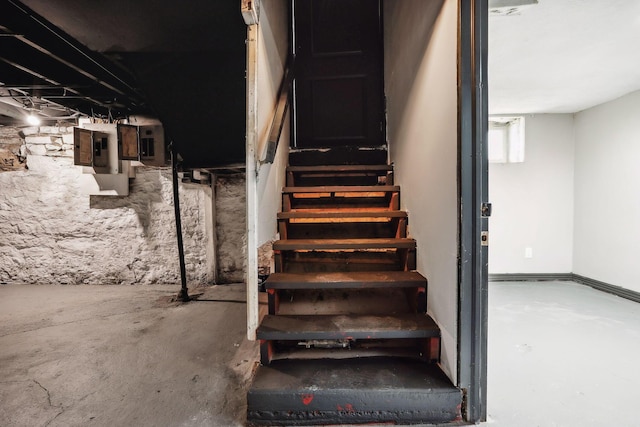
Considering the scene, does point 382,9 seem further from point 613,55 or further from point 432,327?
point 432,327

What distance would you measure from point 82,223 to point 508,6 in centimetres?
515

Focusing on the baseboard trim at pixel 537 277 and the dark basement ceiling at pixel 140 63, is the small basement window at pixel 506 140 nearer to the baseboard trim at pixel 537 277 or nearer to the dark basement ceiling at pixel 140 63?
the baseboard trim at pixel 537 277

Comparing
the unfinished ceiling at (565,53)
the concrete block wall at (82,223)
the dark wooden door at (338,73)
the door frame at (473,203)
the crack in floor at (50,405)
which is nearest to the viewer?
the door frame at (473,203)

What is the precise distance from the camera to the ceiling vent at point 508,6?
1567 millimetres

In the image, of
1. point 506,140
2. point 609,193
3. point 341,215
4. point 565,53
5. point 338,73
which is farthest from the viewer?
point 506,140

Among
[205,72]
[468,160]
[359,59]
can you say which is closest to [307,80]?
[359,59]

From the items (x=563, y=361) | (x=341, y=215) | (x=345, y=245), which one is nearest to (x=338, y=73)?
(x=341, y=215)

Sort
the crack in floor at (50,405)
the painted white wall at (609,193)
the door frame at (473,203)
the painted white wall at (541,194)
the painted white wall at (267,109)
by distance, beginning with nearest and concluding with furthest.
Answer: the door frame at (473,203) < the crack in floor at (50,405) < the painted white wall at (267,109) < the painted white wall at (609,193) < the painted white wall at (541,194)

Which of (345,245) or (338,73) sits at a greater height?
(338,73)

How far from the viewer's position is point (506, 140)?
11.9ft

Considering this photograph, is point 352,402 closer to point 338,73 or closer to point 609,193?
point 338,73

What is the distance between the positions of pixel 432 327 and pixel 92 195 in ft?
14.8

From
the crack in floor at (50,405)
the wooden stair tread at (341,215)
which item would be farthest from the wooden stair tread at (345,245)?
the crack in floor at (50,405)

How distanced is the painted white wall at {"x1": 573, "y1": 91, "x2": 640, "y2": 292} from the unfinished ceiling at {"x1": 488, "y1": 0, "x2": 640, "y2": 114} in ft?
0.80
